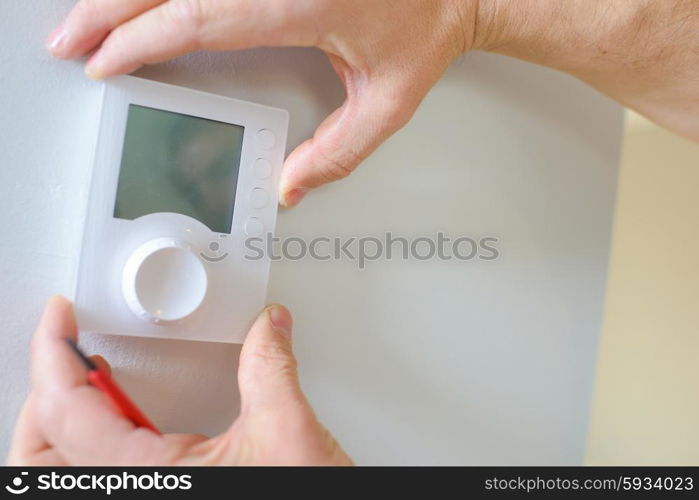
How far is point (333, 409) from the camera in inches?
27.0

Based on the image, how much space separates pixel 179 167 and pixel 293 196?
0.11 m

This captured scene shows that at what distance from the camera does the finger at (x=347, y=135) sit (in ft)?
1.94

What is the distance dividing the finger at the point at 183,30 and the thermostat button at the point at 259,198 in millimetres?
133

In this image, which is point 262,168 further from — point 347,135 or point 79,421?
point 79,421

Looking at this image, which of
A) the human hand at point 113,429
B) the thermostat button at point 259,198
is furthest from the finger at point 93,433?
the thermostat button at point 259,198

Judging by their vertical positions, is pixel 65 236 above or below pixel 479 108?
below

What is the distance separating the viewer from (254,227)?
1.93ft

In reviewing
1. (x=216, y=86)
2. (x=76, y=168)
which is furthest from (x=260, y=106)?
(x=76, y=168)

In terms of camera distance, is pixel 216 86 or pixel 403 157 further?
pixel 403 157

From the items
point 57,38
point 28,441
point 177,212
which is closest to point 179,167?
point 177,212

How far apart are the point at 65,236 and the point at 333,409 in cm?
33

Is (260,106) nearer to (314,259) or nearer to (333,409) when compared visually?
(314,259)
